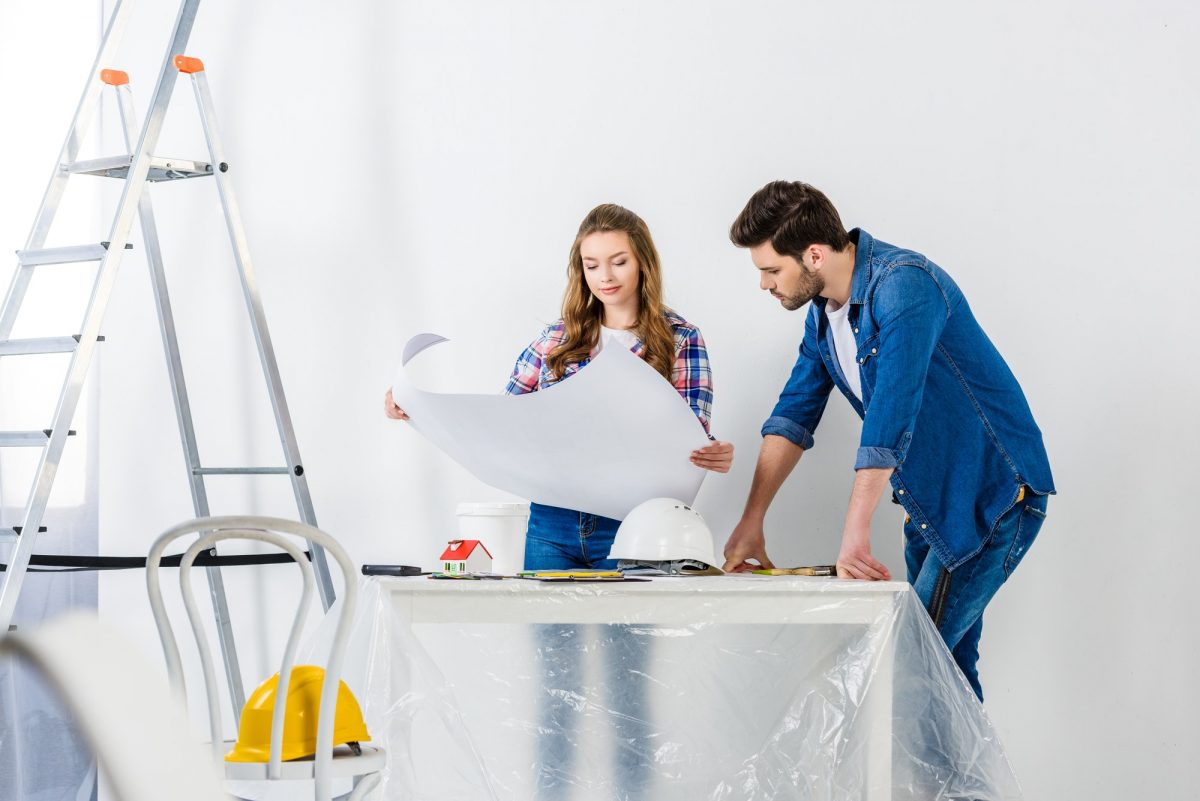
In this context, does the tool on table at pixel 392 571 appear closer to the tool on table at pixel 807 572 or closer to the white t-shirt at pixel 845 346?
the tool on table at pixel 807 572

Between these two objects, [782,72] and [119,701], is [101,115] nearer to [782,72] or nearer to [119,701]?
[782,72]

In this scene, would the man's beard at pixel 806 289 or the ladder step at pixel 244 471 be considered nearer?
the man's beard at pixel 806 289

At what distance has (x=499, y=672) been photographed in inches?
56.7

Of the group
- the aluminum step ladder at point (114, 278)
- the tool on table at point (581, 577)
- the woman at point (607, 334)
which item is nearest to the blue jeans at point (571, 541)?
the woman at point (607, 334)

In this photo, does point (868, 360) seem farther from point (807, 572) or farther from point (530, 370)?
point (530, 370)

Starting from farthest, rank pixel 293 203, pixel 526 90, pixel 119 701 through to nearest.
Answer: pixel 293 203
pixel 526 90
pixel 119 701

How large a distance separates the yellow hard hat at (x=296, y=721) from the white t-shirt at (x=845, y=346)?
3.29 ft

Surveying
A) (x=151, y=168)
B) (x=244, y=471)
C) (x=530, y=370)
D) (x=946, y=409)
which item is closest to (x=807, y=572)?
(x=946, y=409)

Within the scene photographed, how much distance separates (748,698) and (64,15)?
2.28 m

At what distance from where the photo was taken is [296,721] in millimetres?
1111

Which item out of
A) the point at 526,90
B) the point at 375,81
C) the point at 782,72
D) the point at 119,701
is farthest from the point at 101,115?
the point at 119,701

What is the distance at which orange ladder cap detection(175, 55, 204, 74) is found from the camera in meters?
2.34

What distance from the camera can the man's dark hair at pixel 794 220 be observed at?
5.57ft

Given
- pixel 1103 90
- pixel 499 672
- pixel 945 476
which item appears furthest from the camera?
pixel 1103 90
